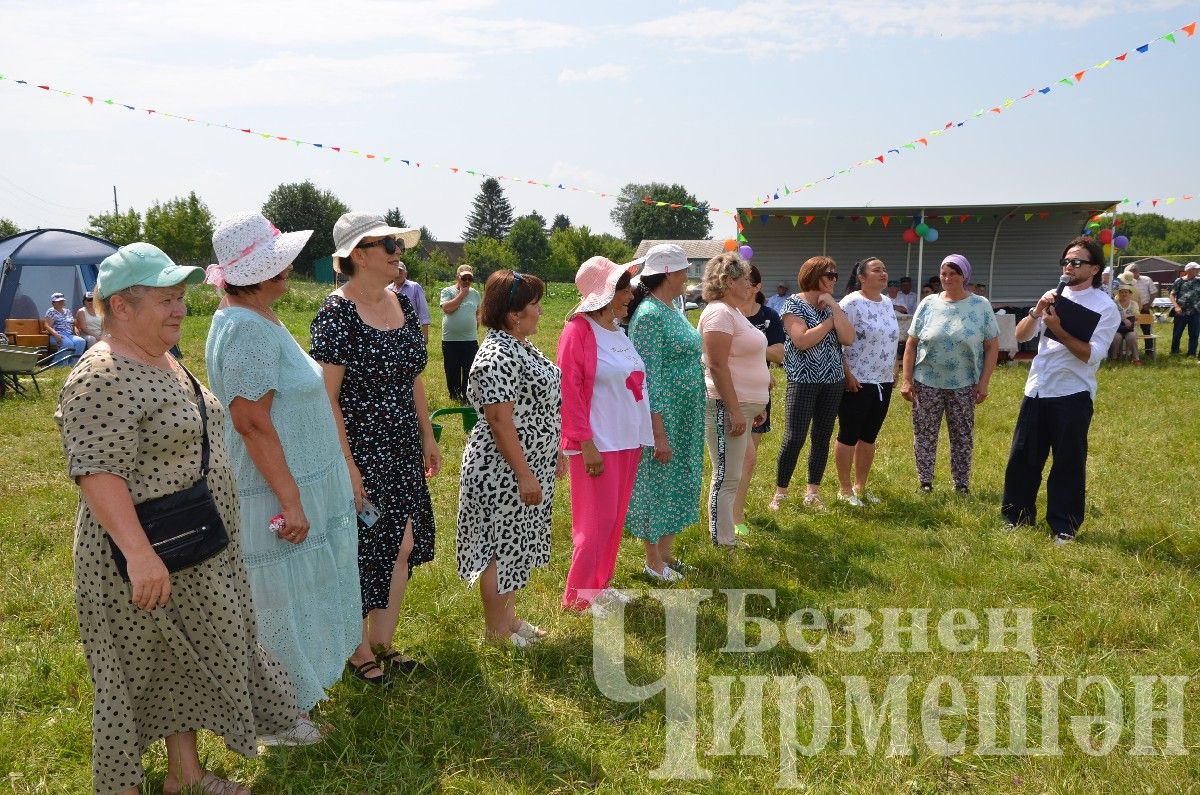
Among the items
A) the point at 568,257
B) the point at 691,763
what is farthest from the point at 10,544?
the point at 568,257

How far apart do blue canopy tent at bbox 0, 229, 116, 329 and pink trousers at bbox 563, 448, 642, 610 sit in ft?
48.7

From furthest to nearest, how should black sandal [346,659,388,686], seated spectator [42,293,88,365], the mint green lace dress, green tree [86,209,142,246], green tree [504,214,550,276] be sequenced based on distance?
green tree [504,214,550,276]
green tree [86,209,142,246]
seated spectator [42,293,88,365]
black sandal [346,659,388,686]
the mint green lace dress

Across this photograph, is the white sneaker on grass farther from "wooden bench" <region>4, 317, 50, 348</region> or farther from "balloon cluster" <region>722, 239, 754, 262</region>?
"wooden bench" <region>4, 317, 50, 348</region>

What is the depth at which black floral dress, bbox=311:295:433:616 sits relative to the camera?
326 centimetres

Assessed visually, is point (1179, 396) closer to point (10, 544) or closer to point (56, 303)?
point (10, 544)

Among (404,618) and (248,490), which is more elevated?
(248,490)

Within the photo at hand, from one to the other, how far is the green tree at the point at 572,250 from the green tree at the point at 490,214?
122 feet

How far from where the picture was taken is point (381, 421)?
134 inches

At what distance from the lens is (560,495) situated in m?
6.69

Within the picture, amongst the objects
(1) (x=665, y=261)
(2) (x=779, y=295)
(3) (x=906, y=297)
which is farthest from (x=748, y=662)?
(2) (x=779, y=295)

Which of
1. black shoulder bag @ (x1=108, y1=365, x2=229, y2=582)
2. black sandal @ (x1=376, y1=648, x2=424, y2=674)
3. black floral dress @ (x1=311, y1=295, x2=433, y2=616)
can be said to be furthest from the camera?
black sandal @ (x1=376, y1=648, x2=424, y2=674)

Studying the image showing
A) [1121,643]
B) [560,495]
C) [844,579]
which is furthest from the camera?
[560,495]

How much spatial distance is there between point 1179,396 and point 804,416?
24.4 feet

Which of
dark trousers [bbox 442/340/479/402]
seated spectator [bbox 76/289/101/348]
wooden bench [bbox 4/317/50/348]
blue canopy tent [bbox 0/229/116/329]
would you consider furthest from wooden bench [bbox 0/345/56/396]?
dark trousers [bbox 442/340/479/402]
